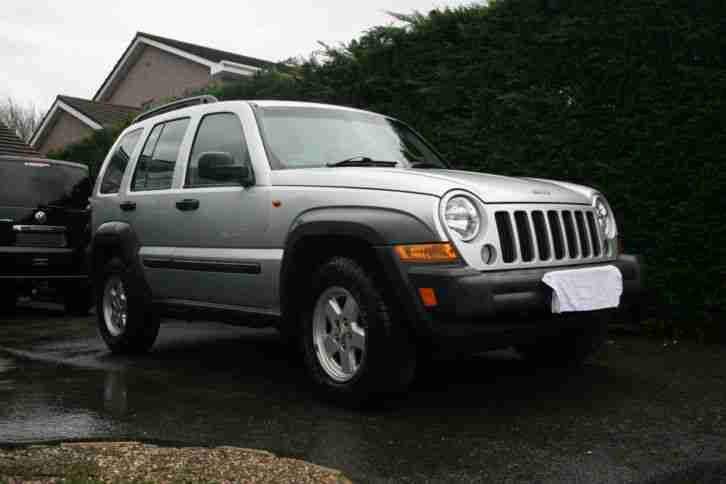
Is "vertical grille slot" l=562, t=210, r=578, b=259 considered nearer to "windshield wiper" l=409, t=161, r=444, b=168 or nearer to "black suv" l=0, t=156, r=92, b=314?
"windshield wiper" l=409, t=161, r=444, b=168

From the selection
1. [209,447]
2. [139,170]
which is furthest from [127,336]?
[209,447]

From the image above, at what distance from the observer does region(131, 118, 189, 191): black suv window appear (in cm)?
630

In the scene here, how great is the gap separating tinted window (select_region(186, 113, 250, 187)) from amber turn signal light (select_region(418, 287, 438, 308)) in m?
1.75

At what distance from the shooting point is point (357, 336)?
466 centimetres

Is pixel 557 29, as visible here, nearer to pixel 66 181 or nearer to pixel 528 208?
pixel 528 208

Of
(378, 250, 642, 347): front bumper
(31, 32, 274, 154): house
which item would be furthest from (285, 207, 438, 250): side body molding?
(31, 32, 274, 154): house

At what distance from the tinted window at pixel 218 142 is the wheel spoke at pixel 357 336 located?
4.59 feet

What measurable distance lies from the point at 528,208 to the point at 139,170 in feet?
11.5

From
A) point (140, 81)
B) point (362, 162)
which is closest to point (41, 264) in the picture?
point (362, 162)

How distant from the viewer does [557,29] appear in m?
7.57

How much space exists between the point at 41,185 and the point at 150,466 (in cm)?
697

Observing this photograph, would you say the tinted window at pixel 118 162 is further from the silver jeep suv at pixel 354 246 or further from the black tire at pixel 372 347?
the black tire at pixel 372 347

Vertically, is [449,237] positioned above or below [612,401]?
above

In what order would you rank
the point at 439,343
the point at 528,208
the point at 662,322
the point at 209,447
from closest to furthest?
the point at 209,447, the point at 439,343, the point at 528,208, the point at 662,322
